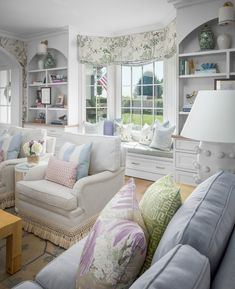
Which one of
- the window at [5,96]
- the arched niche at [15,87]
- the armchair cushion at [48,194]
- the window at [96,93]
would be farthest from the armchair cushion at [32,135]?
the window at [5,96]

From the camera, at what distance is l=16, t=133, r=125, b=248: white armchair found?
2385 millimetres

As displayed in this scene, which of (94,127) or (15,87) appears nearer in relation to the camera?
(94,127)

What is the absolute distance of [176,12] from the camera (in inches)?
150

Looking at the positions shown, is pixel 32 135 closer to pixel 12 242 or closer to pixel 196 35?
pixel 12 242

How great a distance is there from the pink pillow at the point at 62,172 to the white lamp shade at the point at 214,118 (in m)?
1.40

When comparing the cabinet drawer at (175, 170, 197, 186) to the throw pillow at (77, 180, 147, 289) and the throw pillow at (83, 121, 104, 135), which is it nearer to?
the throw pillow at (83, 121, 104, 135)

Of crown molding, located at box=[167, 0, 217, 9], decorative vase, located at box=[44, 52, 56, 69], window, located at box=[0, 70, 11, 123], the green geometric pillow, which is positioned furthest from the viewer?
window, located at box=[0, 70, 11, 123]

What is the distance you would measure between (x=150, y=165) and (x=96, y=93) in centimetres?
197

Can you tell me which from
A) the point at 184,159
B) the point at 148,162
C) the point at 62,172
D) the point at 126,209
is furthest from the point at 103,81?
the point at 126,209

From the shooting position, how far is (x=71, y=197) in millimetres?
2350

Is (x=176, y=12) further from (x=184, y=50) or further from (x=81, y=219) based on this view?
(x=81, y=219)

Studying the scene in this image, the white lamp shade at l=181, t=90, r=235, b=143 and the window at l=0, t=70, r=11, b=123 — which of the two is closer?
the white lamp shade at l=181, t=90, r=235, b=143

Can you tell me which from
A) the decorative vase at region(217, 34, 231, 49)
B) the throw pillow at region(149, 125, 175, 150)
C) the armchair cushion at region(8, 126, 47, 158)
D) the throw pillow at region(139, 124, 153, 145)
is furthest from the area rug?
the decorative vase at region(217, 34, 231, 49)

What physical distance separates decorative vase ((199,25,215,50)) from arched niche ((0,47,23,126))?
3821 millimetres
